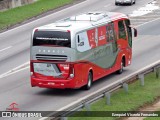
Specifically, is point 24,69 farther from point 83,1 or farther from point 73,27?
point 83,1

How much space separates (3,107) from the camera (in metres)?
28.1

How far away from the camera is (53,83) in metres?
30.6

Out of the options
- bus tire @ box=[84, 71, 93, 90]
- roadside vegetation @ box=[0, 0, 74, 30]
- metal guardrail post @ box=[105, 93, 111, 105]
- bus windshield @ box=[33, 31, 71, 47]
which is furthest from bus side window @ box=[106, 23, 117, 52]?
roadside vegetation @ box=[0, 0, 74, 30]

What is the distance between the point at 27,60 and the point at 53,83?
437 inches

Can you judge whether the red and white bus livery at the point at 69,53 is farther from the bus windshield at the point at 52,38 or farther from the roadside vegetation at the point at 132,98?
the roadside vegetation at the point at 132,98

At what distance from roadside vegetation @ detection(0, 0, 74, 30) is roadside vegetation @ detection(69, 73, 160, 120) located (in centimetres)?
2616

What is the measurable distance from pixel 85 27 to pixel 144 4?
39.7 meters

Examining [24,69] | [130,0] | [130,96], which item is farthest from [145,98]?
[130,0]

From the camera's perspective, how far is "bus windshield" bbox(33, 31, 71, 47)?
30234 millimetres

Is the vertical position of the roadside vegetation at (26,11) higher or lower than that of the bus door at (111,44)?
lower

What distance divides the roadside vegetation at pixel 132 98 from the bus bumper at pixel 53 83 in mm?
2275

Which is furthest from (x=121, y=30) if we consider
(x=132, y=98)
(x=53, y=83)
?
(x=132, y=98)

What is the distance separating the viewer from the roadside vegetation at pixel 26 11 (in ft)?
190

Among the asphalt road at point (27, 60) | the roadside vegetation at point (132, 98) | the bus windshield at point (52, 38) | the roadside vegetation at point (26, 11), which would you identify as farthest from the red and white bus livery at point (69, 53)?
the roadside vegetation at point (26, 11)
